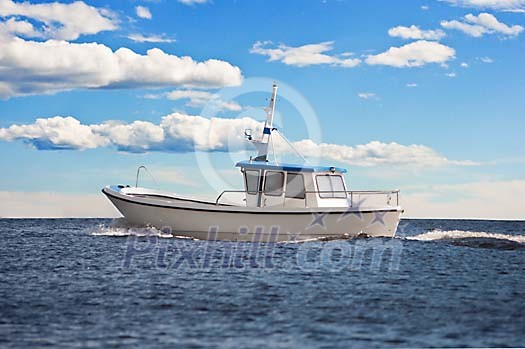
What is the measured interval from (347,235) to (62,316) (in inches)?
700

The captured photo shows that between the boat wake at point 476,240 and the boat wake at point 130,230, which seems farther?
the boat wake at point 476,240

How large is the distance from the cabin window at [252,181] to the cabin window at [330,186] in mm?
2697

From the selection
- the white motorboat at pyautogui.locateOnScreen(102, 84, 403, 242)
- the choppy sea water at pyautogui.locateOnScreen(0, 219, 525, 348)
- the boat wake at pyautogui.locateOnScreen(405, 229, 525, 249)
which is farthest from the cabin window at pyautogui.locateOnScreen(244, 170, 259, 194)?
the boat wake at pyautogui.locateOnScreen(405, 229, 525, 249)

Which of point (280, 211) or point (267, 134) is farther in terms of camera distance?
point (267, 134)

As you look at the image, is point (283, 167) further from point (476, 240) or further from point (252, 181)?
point (476, 240)

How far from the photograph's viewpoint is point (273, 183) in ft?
104

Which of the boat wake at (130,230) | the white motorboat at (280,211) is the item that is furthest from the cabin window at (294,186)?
the boat wake at (130,230)

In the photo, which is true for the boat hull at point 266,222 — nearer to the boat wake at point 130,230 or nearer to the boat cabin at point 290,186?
the boat wake at point 130,230

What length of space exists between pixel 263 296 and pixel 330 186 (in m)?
15.1

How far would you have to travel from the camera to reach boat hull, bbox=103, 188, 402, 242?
98.9ft

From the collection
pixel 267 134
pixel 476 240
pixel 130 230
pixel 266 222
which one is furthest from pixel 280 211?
pixel 476 240

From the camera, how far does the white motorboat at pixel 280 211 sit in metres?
30.2

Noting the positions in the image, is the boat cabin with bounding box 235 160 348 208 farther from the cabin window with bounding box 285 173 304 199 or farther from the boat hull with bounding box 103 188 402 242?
the boat hull with bounding box 103 188 402 242

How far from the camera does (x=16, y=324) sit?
46.8 ft
